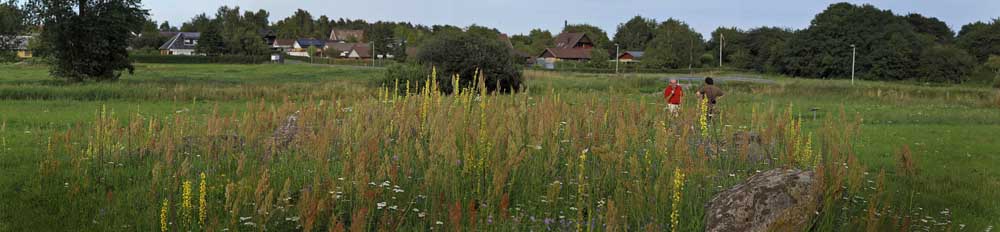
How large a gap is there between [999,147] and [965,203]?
867cm

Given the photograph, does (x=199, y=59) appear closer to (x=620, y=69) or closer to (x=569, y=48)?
(x=620, y=69)

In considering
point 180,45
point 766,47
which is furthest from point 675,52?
point 180,45

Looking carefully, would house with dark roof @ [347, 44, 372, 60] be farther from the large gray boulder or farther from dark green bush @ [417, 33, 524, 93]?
the large gray boulder

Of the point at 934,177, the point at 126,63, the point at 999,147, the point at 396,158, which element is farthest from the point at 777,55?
the point at 396,158

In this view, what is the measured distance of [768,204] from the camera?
22.9ft

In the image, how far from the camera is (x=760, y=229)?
22.4 feet

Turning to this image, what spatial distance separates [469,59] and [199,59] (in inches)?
2539

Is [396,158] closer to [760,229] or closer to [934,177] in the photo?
[760,229]

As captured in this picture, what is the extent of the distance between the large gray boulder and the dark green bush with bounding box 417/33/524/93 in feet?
98.0

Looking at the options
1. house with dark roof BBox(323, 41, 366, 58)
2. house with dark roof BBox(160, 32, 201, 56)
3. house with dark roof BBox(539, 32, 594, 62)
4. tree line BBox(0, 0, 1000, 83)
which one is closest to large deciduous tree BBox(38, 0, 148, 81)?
tree line BBox(0, 0, 1000, 83)

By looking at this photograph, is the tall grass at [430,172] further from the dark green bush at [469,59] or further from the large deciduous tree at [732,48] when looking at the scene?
the large deciduous tree at [732,48]

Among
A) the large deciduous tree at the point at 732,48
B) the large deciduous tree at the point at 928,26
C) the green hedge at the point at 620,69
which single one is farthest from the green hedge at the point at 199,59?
the large deciduous tree at the point at 928,26

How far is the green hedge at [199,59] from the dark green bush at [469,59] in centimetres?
5909

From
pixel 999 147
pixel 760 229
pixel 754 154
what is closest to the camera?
pixel 760 229
